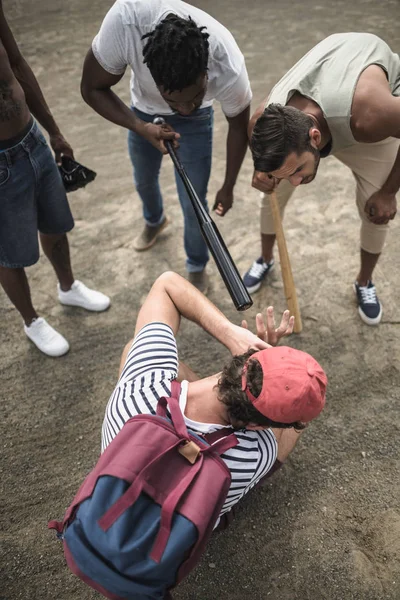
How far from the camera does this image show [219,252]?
2.06 meters

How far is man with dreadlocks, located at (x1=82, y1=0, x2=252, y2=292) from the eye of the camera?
1.94 meters

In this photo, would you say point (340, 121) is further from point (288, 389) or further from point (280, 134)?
point (288, 389)

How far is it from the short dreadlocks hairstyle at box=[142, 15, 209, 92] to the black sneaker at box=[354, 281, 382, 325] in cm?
146

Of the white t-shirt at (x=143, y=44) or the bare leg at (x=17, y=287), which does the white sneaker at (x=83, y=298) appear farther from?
the white t-shirt at (x=143, y=44)

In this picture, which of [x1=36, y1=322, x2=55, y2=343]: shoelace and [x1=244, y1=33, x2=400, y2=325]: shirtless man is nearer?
→ [x1=244, y1=33, x2=400, y2=325]: shirtless man

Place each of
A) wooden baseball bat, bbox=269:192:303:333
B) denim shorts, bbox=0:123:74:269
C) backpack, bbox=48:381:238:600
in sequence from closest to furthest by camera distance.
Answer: backpack, bbox=48:381:238:600, denim shorts, bbox=0:123:74:269, wooden baseball bat, bbox=269:192:303:333

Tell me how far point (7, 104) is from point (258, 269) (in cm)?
160

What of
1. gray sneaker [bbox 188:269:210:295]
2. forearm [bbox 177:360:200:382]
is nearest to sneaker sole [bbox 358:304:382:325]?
gray sneaker [bbox 188:269:210:295]

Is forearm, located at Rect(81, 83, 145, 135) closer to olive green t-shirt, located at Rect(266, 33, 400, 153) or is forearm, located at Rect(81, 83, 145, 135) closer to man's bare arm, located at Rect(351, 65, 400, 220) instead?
olive green t-shirt, located at Rect(266, 33, 400, 153)

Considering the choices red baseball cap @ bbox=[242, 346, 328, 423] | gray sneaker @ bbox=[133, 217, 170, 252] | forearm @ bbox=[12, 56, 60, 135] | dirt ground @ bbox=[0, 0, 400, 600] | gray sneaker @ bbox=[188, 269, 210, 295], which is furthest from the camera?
gray sneaker @ bbox=[133, 217, 170, 252]

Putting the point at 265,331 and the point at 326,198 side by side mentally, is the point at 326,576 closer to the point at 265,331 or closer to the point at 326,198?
the point at 265,331

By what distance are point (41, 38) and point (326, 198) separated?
15.6ft

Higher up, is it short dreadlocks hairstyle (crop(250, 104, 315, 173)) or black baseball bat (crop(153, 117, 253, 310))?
short dreadlocks hairstyle (crop(250, 104, 315, 173))

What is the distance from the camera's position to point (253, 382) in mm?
Answer: 1416
